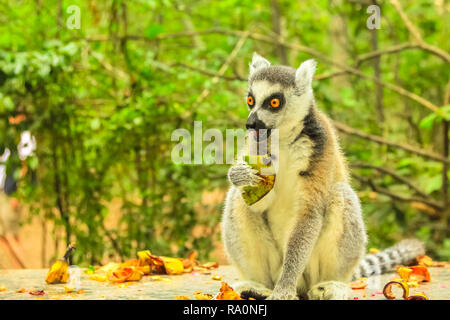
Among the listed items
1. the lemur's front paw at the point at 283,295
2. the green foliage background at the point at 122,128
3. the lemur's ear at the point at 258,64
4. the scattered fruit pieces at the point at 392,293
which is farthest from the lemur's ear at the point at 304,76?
the green foliage background at the point at 122,128

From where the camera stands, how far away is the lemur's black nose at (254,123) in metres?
2.62

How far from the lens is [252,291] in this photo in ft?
10.0

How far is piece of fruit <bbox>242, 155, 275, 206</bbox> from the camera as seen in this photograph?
2.84m

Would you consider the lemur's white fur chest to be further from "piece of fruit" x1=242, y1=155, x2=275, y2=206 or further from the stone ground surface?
the stone ground surface

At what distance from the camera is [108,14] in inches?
262

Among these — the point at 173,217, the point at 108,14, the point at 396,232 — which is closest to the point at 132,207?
the point at 173,217

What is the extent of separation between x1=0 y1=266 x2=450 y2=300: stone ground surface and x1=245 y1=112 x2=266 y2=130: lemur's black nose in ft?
3.48

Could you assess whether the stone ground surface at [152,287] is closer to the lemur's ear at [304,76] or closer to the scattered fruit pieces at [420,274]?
the scattered fruit pieces at [420,274]

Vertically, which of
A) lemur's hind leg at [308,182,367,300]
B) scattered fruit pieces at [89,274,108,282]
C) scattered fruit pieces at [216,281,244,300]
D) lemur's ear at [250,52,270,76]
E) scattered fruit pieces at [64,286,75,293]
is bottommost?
scattered fruit pieces at [89,274,108,282]

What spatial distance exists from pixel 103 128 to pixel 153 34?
118 centimetres

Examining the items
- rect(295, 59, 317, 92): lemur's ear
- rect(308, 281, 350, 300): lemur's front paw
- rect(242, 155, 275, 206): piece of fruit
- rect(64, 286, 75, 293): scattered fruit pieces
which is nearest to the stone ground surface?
rect(64, 286, 75, 293): scattered fruit pieces

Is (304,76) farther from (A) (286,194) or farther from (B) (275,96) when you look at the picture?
(A) (286,194)

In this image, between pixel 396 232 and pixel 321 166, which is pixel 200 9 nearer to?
pixel 396 232
